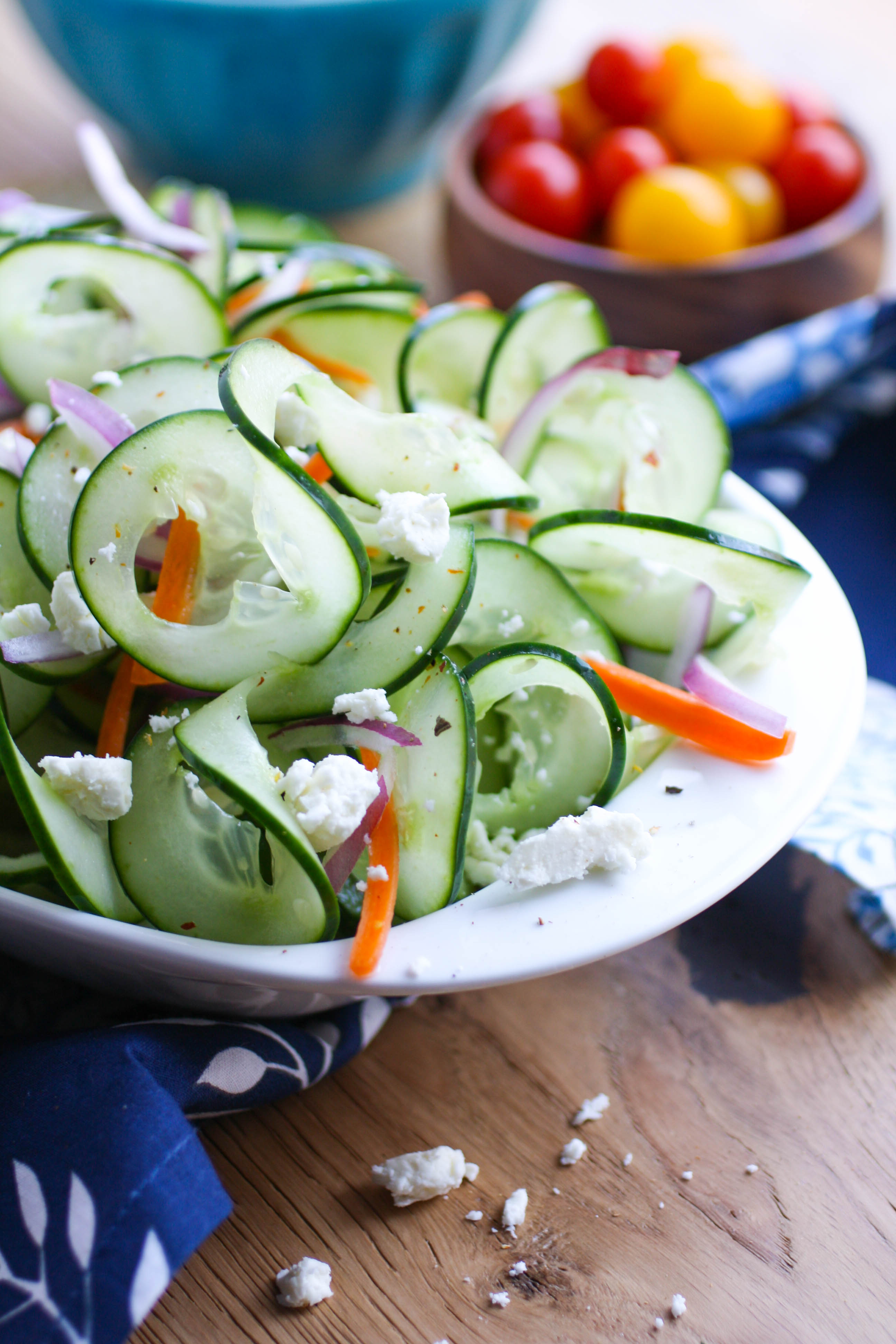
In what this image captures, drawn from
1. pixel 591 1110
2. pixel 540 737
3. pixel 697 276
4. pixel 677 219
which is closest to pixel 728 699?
pixel 540 737

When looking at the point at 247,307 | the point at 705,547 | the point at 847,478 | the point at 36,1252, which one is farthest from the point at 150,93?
the point at 36,1252

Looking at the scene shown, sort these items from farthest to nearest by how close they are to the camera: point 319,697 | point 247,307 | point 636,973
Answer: point 247,307 → point 636,973 → point 319,697

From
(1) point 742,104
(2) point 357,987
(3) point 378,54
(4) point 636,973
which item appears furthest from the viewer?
(3) point 378,54

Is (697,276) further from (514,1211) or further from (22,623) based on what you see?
(514,1211)

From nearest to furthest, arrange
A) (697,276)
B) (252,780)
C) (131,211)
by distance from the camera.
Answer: (252,780)
(131,211)
(697,276)

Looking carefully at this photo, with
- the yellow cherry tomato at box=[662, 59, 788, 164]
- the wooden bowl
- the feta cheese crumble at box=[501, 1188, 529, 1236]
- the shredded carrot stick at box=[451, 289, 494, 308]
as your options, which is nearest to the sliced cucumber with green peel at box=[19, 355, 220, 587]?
the shredded carrot stick at box=[451, 289, 494, 308]


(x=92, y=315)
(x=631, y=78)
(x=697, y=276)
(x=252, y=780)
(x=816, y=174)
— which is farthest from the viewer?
(x=631, y=78)

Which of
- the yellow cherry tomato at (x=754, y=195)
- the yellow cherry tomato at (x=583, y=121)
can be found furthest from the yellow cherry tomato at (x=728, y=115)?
the yellow cherry tomato at (x=583, y=121)

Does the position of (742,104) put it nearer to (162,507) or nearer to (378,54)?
(378,54)
